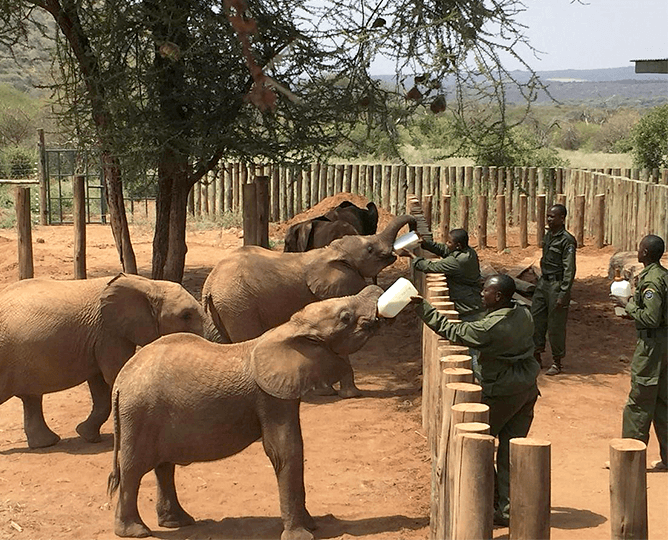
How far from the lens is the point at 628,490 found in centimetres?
450

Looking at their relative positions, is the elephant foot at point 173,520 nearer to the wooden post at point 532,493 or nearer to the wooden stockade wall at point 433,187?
the wooden post at point 532,493

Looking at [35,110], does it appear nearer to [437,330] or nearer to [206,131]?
[206,131]

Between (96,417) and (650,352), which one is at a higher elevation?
(650,352)

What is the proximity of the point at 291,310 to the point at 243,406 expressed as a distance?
3.94 m

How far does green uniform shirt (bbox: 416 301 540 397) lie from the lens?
6.42 metres

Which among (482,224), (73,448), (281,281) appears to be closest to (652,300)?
(281,281)

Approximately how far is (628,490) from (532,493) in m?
0.45

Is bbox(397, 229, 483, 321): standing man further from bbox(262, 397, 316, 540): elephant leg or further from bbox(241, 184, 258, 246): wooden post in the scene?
bbox(241, 184, 258, 246): wooden post

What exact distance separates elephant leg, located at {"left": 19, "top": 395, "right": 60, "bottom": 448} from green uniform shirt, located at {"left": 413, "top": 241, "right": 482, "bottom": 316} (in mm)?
3848

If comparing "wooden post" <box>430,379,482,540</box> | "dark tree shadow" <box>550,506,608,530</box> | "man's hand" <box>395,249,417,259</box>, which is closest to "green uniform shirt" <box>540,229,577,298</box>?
"man's hand" <box>395,249,417,259</box>

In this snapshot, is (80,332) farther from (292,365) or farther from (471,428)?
(471,428)

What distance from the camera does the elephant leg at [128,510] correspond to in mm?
6566

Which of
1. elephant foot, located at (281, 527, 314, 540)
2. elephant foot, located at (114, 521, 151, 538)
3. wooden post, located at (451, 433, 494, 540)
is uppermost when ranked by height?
wooden post, located at (451, 433, 494, 540)

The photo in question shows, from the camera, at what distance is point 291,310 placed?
34.2 feet
